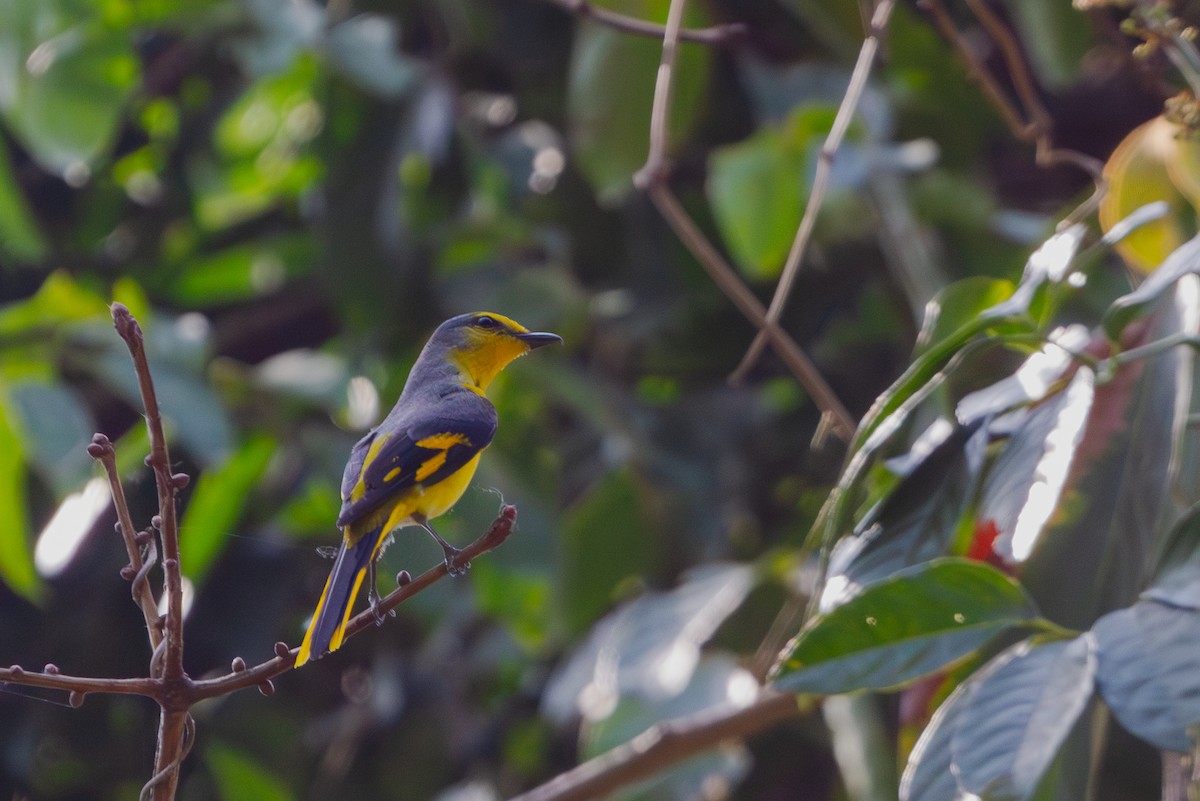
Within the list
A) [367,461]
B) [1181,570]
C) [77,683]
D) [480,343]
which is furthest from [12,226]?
[1181,570]

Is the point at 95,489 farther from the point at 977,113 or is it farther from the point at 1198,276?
the point at 977,113

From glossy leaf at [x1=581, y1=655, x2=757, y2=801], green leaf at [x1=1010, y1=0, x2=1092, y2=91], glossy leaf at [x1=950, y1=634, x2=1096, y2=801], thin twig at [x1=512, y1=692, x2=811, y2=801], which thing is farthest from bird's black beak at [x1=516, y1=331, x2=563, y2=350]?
green leaf at [x1=1010, y1=0, x2=1092, y2=91]

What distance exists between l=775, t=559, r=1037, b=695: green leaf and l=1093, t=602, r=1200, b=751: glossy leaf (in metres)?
0.09

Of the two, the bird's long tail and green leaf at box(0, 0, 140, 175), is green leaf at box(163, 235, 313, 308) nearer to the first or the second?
green leaf at box(0, 0, 140, 175)

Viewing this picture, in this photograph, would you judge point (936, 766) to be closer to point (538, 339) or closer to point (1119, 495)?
point (1119, 495)

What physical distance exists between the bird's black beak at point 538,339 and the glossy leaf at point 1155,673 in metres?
0.50

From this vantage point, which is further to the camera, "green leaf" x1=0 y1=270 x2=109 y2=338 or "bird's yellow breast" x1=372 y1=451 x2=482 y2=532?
"green leaf" x1=0 y1=270 x2=109 y2=338

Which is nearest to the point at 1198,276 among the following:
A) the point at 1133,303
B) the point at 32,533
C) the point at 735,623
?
the point at 1133,303

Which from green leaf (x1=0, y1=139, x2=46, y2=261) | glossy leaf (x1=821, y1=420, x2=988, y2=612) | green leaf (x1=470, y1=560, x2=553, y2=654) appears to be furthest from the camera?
green leaf (x1=0, y1=139, x2=46, y2=261)

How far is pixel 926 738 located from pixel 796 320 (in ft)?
6.05

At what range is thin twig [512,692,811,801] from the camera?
1.85m

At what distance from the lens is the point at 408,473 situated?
2.77ft

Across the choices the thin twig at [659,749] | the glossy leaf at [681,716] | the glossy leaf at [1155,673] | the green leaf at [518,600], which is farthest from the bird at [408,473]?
the glossy leaf at [681,716]

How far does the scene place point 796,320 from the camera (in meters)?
2.93
